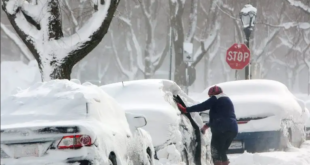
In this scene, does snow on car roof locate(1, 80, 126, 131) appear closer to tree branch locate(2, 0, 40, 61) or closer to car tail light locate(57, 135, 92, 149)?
car tail light locate(57, 135, 92, 149)

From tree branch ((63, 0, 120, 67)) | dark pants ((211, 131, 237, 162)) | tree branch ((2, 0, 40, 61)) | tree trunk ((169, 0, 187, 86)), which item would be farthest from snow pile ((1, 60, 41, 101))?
dark pants ((211, 131, 237, 162))

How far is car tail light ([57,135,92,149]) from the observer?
5434mm

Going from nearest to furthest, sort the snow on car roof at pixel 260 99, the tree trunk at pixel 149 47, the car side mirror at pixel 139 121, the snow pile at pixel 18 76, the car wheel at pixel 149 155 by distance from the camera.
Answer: the car side mirror at pixel 139 121 < the car wheel at pixel 149 155 < the snow on car roof at pixel 260 99 < the snow pile at pixel 18 76 < the tree trunk at pixel 149 47

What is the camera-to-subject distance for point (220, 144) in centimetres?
921

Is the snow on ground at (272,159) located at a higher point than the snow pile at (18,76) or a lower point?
higher

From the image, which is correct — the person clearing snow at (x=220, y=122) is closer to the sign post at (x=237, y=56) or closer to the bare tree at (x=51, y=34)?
the bare tree at (x=51, y=34)

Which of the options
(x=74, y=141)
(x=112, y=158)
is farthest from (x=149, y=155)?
(x=74, y=141)

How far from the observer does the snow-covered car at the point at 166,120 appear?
8047 millimetres

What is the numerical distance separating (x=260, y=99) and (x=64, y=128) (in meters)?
6.39

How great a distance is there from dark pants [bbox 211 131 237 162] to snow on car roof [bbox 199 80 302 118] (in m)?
1.80

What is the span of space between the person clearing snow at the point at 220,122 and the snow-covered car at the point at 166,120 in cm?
25

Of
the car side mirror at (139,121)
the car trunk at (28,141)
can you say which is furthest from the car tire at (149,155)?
the car trunk at (28,141)

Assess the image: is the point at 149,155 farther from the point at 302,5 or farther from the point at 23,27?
the point at 302,5

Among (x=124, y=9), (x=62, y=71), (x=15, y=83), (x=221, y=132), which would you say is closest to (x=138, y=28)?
(x=124, y=9)
